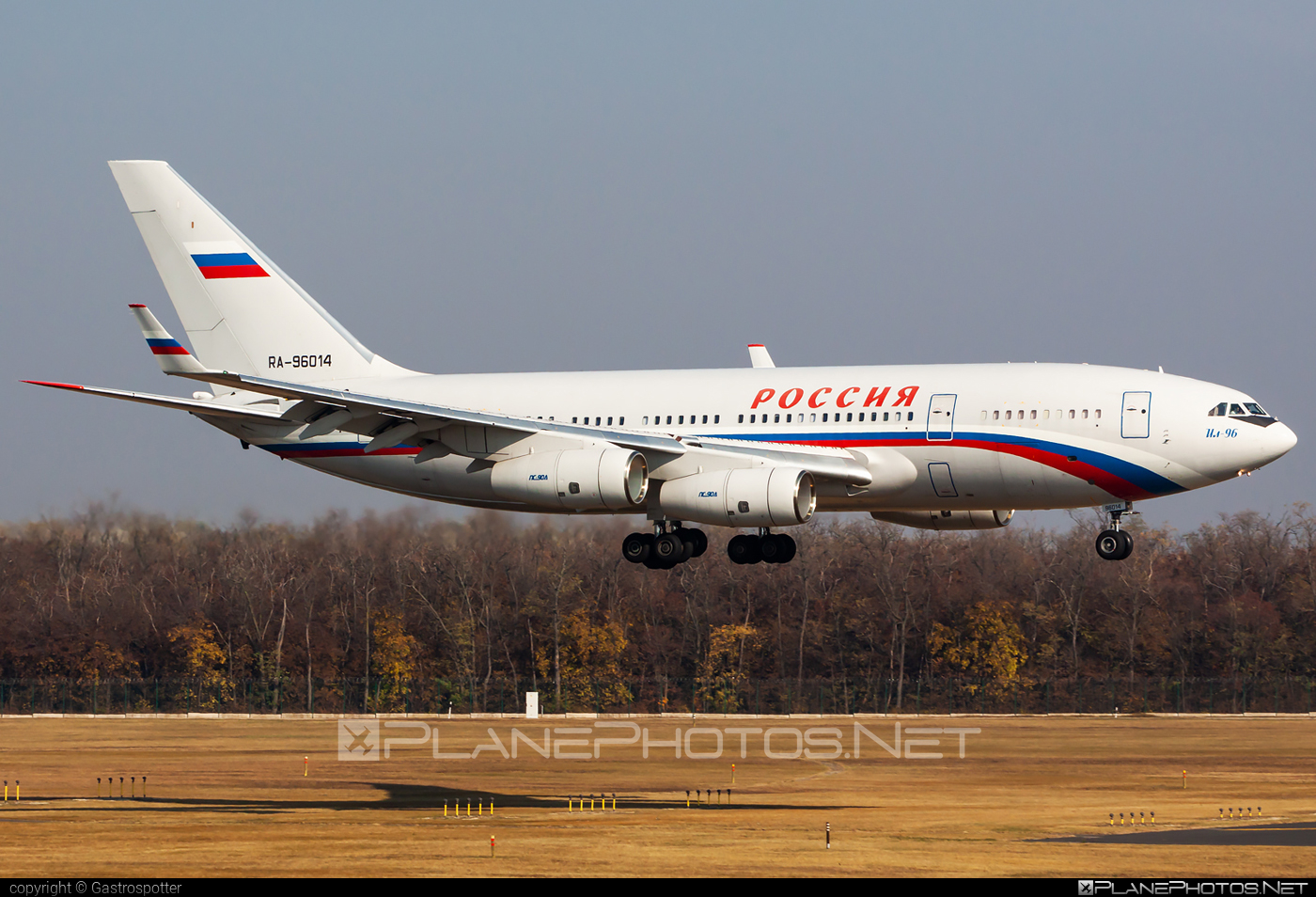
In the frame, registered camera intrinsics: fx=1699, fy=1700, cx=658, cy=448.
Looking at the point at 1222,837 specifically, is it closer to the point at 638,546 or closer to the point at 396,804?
the point at 638,546

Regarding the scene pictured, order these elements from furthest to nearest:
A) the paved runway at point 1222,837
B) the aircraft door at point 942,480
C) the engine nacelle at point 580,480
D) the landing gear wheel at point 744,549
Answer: the paved runway at point 1222,837 → the landing gear wheel at point 744,549 → the engine nacelle at point 580,480 → the aircraft door at point 942,480

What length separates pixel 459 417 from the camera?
49.2 metres

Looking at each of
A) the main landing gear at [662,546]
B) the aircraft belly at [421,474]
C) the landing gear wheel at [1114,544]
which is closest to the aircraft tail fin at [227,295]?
the aircraft belly at [421,474]

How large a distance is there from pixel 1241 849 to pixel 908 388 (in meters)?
17.9

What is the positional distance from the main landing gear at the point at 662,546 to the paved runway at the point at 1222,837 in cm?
1560

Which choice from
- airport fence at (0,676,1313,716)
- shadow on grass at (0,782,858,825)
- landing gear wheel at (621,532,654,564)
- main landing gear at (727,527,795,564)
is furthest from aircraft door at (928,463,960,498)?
airport fence at (0,676,1313,716)

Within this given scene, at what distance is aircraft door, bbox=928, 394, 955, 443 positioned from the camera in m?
47.0

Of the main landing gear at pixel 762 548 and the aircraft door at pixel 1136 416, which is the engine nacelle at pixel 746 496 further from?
the aircraft door at pixel 1136 416

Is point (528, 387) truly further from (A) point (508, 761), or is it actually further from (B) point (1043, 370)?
(A) point (508, 761)

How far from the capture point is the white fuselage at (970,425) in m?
45.7

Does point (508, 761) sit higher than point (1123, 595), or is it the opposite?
point (1123, 595)

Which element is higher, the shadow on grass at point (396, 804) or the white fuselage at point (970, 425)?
the white fuselage at point (970, 425)

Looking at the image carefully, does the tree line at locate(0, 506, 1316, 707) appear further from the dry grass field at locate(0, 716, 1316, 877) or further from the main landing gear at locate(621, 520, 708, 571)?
the main landing gear at locate(621, 520, 708, 571)
